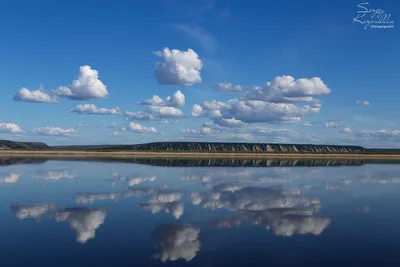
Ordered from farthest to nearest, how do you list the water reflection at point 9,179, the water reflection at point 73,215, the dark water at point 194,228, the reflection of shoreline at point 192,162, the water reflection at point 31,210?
the reflection of shoreline at point 192,162 < the water reflection at point 9,179 < the water reflection at point 31,210 < the water reflection at point 73,215 < the dark water at point 194,228

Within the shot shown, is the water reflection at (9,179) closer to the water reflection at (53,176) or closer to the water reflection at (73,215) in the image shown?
the water reflection at (53,176)

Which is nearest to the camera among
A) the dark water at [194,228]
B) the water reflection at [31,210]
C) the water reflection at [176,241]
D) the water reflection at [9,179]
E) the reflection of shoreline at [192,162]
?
the dark water at [194,228]

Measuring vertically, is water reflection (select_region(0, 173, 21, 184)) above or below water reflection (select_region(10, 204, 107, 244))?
above

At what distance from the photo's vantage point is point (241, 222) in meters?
18.6

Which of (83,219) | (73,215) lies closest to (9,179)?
(73,215)

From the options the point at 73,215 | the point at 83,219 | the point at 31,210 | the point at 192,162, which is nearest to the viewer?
the point at 83,219

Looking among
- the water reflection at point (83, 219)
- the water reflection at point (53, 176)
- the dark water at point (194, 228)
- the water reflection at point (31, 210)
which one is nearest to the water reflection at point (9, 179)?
the water reflection at point (53, 176)

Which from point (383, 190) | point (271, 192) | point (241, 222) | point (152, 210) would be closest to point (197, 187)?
point (271, 192)

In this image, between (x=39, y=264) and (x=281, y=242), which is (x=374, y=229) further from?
(x=39, y=264)

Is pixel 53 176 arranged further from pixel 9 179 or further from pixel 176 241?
pixel 176 241

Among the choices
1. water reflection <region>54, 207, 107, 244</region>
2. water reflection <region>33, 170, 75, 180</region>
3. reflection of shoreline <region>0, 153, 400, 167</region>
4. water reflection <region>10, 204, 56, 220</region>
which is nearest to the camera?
water reflection <region>54, 207, 107, 244</region>

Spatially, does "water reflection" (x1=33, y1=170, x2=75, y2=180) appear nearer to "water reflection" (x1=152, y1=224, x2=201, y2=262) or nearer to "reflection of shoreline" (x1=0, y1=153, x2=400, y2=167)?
"water reflection" (x1=152, y1=224, x2=201, y2=262)

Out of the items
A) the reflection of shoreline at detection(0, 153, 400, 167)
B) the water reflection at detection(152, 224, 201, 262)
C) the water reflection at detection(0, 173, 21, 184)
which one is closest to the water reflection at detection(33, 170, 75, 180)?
the water reflection at detection(0, 173, 21, 184)

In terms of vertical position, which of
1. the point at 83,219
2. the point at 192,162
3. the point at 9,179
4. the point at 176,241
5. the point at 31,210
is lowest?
the point at 176,241
